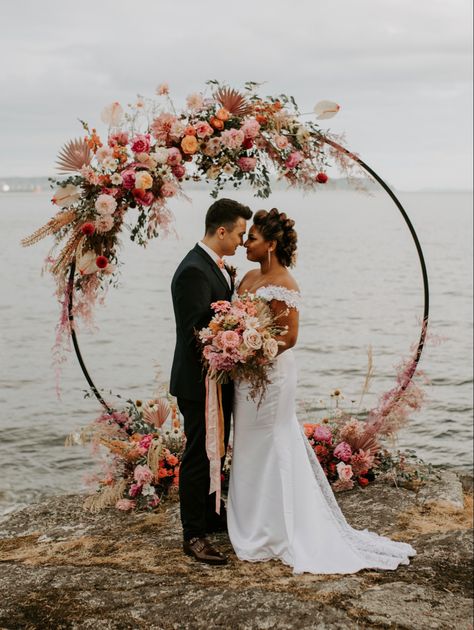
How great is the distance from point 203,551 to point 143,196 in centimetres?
278

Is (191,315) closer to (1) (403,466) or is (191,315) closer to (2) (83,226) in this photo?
(2) (83,226)

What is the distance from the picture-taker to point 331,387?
17344mm

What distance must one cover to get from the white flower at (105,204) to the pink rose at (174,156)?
585 mm

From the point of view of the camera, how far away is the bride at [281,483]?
18.6ft

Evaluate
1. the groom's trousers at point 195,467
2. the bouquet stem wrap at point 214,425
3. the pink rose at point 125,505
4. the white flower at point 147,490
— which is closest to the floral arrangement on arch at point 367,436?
the white flower at point 147,490

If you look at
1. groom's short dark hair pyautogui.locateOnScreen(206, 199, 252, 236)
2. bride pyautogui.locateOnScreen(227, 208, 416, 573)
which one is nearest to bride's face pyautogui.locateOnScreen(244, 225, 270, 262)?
bride pyautogui.locateOnScreen(227, 208, 416, 573)

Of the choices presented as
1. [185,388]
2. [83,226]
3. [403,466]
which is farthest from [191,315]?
[403,466]

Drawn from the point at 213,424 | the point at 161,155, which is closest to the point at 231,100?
the point at 161,155

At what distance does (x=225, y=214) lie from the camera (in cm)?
556

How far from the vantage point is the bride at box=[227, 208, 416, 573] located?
18.6 ft

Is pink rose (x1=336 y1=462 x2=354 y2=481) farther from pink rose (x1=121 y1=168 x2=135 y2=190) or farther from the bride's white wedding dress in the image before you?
pink rose (x1=121 y1=168 x2=135 y2=190)

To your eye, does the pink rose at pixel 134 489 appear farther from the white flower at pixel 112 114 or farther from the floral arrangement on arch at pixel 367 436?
the white flower at pixel 112 114

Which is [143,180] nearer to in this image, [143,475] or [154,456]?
[154,456]

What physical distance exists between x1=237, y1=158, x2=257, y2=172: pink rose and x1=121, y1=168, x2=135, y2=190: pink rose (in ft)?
3.01
